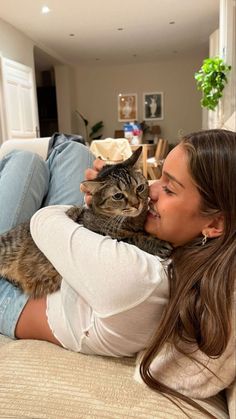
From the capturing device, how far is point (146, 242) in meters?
0.95

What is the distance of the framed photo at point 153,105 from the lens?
7816 millimetres

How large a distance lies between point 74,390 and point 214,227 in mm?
501

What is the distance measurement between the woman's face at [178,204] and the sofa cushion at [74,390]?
0.37 meters

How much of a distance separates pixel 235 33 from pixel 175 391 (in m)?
4.53

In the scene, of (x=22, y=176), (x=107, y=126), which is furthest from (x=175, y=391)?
(x=107, y=126)

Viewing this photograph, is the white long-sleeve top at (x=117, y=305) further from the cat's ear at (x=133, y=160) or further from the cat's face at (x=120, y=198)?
the cat's ear at (x=133, y=160)

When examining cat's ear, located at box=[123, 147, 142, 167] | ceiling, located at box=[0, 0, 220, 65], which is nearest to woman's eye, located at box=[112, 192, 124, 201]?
cat's ear, located at box=[123, 147, 142, 167]

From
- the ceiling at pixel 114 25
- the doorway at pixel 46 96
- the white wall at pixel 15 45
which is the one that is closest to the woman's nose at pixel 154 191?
the ceiling at pixel 114 25

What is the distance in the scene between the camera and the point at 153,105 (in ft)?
25.7

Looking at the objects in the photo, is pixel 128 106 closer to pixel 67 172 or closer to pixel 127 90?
pixel 127 90

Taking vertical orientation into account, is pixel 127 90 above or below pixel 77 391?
above

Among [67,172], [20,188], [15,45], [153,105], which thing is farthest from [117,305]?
[153,105]

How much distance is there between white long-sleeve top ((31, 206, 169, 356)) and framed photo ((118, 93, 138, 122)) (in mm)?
7414

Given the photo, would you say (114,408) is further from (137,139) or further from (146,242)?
(137,139)
